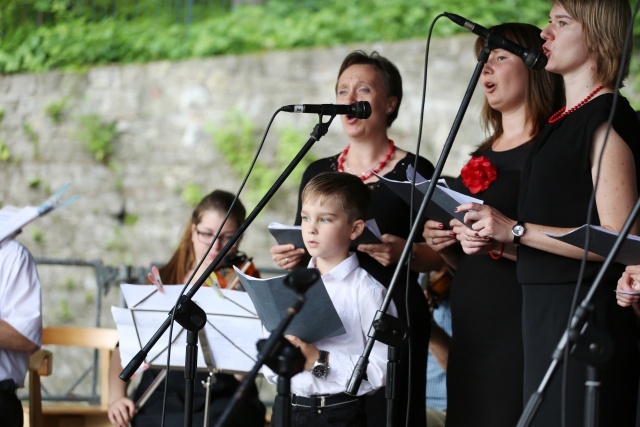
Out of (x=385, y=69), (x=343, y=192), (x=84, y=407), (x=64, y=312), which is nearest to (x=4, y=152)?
(x=64, y=312)

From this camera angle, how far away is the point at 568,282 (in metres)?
2.58

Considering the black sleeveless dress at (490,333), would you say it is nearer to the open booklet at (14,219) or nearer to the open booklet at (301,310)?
the open booklet at (301,310)

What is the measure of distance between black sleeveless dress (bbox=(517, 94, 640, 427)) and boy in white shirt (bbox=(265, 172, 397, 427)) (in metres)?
0.58

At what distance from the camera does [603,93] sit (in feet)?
8.60

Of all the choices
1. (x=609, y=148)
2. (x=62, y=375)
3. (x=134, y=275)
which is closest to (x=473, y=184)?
(x=609, y=148)

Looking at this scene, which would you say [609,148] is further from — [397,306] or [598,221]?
[397,306]

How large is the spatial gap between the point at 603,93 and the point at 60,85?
647 centimetres

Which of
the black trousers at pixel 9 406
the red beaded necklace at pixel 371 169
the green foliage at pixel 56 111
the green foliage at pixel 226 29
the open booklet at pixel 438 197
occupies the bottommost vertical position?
the black trousers at pixel 9 406

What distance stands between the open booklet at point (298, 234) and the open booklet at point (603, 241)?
89 centimetres

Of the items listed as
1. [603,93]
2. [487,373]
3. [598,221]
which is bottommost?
[487,373]

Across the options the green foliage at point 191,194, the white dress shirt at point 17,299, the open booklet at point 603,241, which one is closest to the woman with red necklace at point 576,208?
the open booklet at point 603,241

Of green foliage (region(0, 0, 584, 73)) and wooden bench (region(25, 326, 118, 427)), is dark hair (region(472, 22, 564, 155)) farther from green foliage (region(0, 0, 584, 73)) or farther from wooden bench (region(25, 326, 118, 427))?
green foliage (region(0, 0, 584, 73))

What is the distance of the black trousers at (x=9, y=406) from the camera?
3.54m

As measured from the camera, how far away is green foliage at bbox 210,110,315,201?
7750mm
